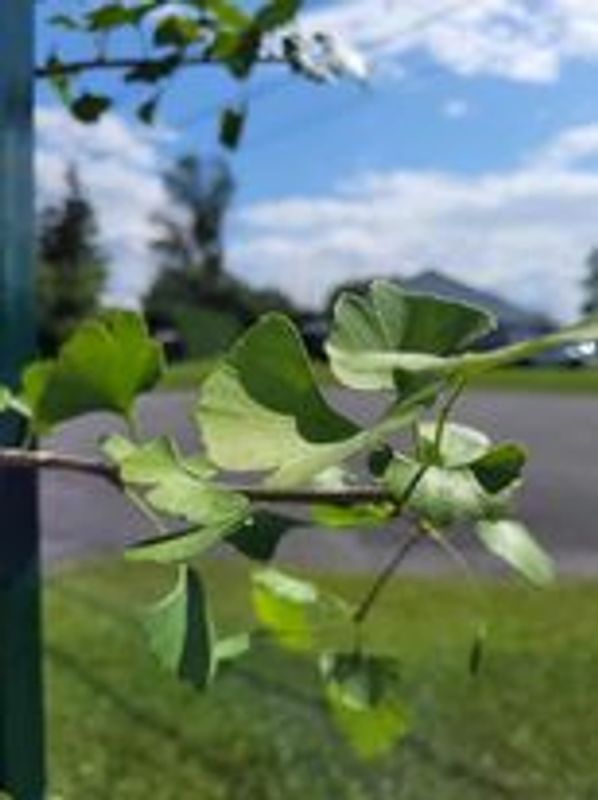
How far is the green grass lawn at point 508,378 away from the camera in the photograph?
317mm

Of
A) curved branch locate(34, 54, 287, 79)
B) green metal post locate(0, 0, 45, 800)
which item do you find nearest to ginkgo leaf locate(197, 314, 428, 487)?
curved branch locate(34, 54, 287, 79)

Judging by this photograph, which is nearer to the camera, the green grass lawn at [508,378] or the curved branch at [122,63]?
the green grass lawn at [508,378]

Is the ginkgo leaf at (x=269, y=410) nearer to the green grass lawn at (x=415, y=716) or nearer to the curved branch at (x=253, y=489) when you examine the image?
the curved branch at (x=253, y=489)

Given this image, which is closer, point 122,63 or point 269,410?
point 269,410

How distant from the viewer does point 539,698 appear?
2.43m

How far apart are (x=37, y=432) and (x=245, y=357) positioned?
0.31ft

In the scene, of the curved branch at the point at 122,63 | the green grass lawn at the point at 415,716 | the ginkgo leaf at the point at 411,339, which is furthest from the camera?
the green grass lawn at the point at 415,716

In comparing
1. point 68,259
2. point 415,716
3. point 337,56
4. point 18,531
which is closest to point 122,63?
point 337,56

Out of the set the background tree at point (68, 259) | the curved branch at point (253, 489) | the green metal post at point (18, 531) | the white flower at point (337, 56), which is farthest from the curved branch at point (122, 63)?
the background tree at point (68, 259)

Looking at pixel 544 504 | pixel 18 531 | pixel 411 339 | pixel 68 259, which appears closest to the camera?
pixel 411 339

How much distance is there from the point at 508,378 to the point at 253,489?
360mm

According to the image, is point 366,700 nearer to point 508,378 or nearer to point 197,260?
point 508,378

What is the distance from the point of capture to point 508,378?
2.10 ft

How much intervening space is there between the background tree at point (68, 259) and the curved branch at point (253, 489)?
1105 millimetres
